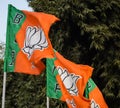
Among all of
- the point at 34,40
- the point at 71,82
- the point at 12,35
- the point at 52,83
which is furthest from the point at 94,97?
the point at 12,35

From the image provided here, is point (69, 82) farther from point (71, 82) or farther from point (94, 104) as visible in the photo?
point (94, 104)

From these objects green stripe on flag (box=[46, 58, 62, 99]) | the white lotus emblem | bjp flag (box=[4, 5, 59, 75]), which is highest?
bjp flag (box=[4, 5, 59, 75])

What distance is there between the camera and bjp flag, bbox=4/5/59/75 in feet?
24.5

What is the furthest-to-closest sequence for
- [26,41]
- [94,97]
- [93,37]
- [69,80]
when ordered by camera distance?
[93,37] → [94,97] → [69,80] → [26,41]

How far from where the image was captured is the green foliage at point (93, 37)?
41.3 ft

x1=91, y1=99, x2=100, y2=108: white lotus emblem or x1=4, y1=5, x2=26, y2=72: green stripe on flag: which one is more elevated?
x1=4, y1=5, x2=26, y2=72: green stripe on flag

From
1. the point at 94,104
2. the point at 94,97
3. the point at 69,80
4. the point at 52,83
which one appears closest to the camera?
the point at 69,80

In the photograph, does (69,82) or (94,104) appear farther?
(94,104)

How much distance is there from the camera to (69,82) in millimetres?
8375

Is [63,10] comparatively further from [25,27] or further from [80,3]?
[25,27]

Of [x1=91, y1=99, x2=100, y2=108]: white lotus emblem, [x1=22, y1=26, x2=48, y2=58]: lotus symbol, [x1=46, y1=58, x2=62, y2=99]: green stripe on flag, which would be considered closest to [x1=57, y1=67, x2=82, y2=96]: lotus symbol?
[x1=46, y1=58, x2=62, y2=99]: green stripe on flag

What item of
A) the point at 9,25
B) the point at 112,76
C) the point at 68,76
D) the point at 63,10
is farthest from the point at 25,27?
the point at 112,76

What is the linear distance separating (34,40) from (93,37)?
17.0 feet

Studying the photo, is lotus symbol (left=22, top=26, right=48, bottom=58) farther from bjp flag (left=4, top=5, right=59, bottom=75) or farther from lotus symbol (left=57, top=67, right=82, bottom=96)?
lotus symbol (left=57, top=67, right=82, bottom=96)
